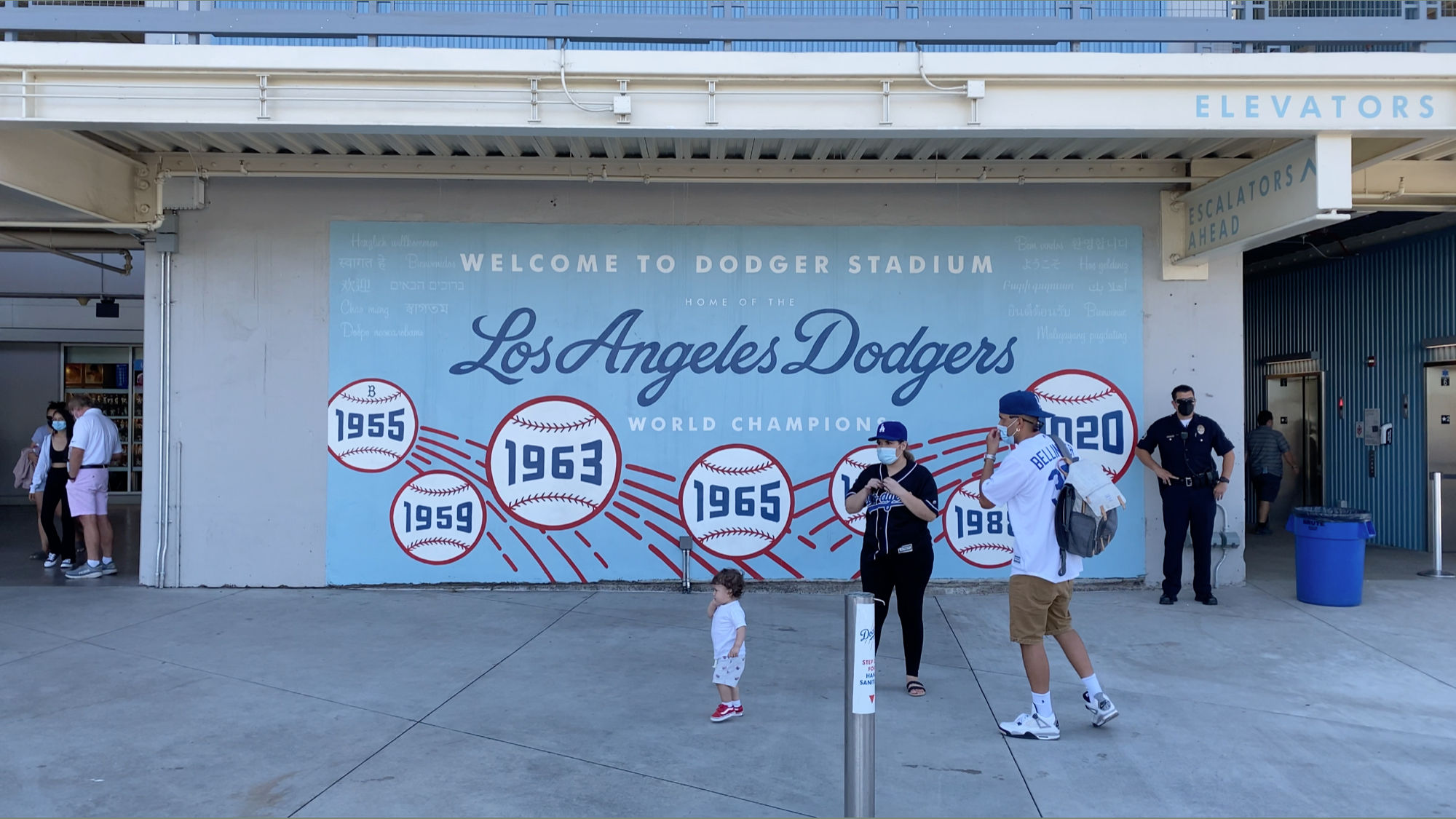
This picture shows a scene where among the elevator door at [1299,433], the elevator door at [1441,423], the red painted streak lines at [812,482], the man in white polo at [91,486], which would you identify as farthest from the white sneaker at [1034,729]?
the elevator door at [1299,433]

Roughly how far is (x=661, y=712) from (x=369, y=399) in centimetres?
512

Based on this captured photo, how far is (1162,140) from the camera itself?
28.2 feet

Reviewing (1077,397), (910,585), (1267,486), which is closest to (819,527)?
(1077,397)

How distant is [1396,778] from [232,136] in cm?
950

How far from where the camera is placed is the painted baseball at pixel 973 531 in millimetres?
9602

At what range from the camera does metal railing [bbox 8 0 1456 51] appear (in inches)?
300

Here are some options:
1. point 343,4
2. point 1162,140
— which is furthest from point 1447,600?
point 343,4

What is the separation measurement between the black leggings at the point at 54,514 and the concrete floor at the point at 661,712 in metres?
1.78

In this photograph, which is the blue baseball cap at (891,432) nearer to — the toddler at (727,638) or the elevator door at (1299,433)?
the toddler at (727,638)

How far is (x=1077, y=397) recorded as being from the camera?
9.61 metres

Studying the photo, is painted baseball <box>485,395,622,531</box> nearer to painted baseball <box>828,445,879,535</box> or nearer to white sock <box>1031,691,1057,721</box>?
painted baseball <box>828,445,879,535</box>

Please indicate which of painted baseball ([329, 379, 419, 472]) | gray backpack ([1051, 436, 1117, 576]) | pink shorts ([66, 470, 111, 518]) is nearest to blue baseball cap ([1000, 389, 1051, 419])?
gray backpack ([1051, 436, 1117, 576])

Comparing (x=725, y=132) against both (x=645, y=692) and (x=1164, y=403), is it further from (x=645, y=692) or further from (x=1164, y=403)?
(x=1164, y=403)

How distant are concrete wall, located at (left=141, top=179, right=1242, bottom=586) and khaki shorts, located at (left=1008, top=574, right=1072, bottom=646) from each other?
15.1 ft
